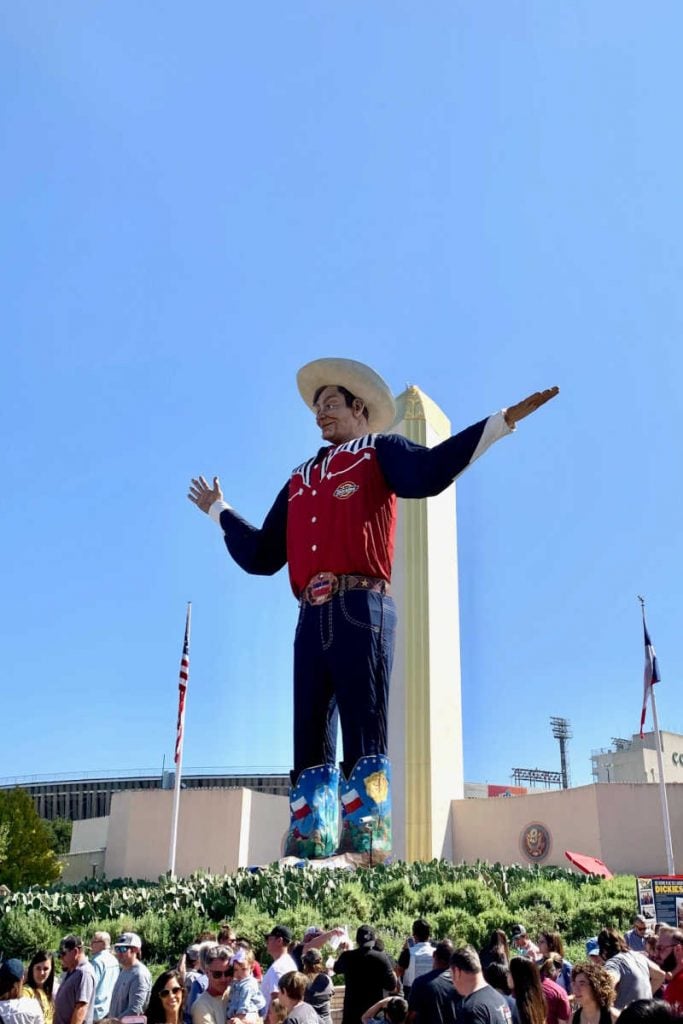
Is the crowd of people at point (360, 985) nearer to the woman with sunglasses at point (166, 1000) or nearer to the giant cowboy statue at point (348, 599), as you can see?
the woman with sunglasses at point (166, 1000)

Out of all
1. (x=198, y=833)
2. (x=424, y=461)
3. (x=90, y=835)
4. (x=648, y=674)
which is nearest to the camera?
(x=424, y=461)

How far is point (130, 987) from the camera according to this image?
5805 mm

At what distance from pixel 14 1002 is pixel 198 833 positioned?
60.6ft

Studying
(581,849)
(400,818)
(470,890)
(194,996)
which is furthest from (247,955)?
(400,818)

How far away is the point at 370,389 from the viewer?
1412cm

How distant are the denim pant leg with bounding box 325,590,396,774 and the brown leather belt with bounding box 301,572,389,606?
0.09 m

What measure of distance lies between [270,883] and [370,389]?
22.5 feet

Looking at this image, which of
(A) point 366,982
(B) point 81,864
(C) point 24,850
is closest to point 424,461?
(A) point 366,982

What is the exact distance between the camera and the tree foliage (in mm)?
31169

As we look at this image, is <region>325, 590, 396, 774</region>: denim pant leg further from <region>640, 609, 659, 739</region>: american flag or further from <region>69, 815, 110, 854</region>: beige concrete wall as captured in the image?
<region>69, 815, 110, 854</region>: beige concrete wall

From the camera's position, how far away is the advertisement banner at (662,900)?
9.22 metres

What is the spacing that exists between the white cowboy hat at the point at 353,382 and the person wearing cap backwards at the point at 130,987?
935 centimetres

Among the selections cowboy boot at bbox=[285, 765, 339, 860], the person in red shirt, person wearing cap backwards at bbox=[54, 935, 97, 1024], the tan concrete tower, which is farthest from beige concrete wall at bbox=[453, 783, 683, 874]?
person wearing cap backwards at bbox=[54, 935, 97, 1024]

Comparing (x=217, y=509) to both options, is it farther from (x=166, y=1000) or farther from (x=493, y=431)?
(x=166, y=1000)
